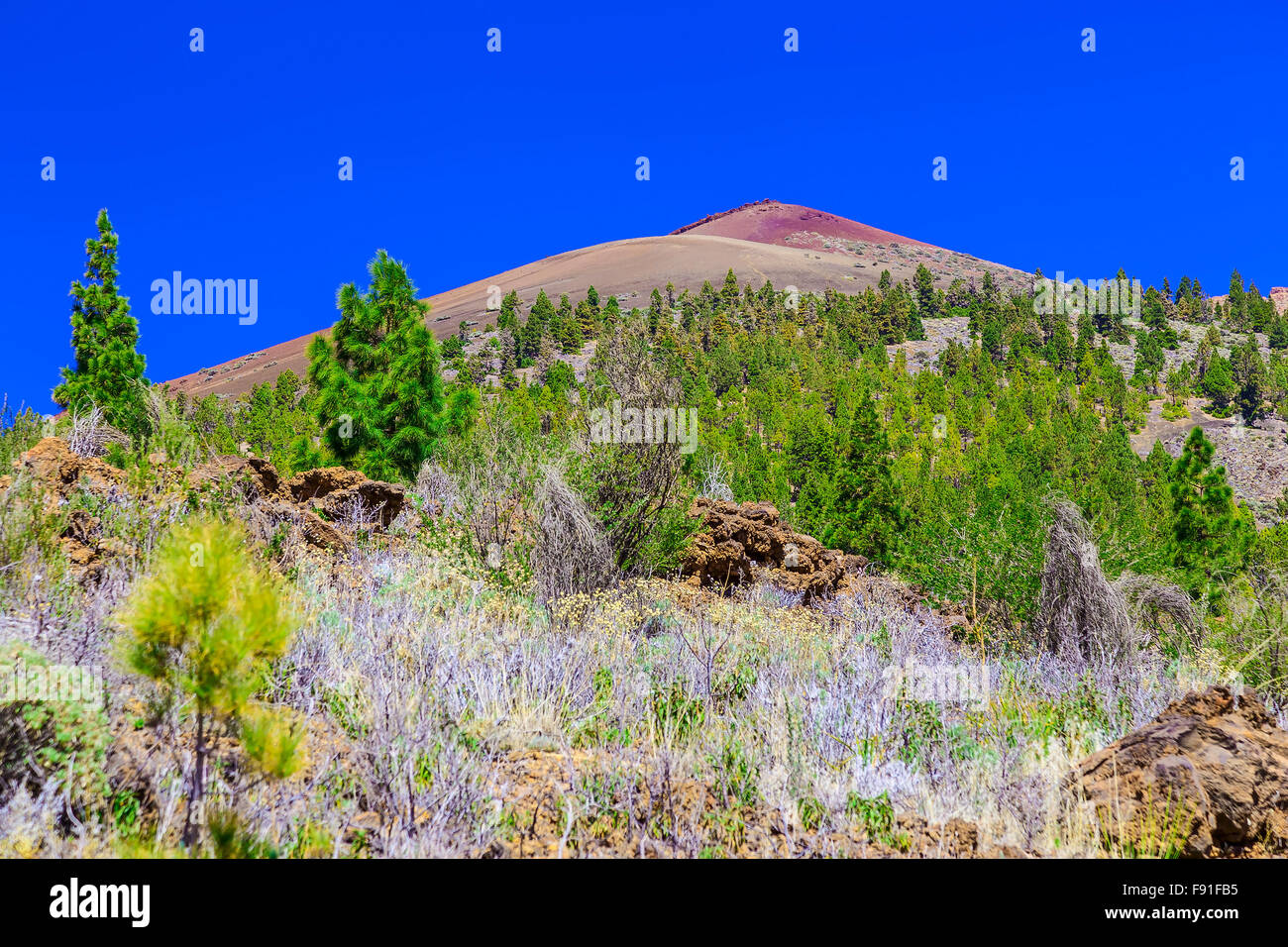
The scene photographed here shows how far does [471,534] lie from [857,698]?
4.92 meters

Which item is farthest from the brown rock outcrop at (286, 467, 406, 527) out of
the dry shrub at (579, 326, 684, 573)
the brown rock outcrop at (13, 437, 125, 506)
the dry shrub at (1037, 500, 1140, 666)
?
the dry shrub at (1037, 500, 1140, 666)

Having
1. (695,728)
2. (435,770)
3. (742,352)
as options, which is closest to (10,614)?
(435,770)

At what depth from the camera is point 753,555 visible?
10016mm

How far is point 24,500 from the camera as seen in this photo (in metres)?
5.50

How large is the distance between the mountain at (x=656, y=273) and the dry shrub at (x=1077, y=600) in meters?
79.6

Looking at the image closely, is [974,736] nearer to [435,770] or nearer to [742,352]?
[435,770]

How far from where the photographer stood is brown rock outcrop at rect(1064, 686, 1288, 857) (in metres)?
3.08

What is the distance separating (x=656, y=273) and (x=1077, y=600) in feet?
391
